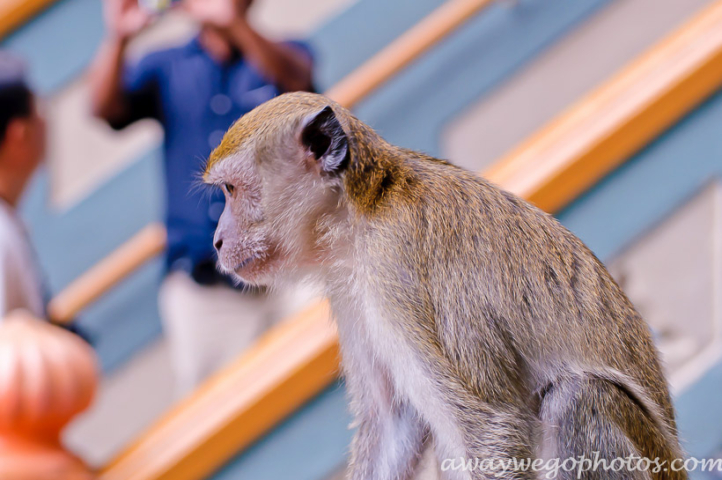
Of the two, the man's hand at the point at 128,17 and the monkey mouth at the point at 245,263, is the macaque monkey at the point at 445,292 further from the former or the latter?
the man's hand at the point at 128,17

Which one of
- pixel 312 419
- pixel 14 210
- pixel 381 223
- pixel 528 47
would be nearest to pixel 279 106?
pixel 381 223

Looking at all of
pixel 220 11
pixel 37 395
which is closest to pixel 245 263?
pixel 37 395

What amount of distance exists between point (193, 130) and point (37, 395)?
73 cm

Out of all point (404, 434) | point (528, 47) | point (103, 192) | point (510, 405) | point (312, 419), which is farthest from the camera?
point (103, 192)

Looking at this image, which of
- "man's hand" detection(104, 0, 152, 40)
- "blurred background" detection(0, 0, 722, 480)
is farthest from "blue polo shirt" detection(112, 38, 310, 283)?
"blurred background" detection(0, 0, 722, 480)

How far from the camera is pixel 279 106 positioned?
693 millimetres

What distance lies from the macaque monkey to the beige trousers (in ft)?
3.11

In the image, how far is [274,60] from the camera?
57.9 inches

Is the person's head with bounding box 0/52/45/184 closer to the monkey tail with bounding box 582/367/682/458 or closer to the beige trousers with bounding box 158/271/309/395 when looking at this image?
the beige trousers with bounding box 158/271/309/395

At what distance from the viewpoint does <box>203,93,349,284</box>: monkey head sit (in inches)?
27.3

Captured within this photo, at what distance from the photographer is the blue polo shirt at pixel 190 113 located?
164 centimetres

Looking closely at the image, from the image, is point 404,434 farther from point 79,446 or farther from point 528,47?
point 79,446

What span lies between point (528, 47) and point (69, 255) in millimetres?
1771

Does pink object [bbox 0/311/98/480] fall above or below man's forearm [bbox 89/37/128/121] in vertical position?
below
